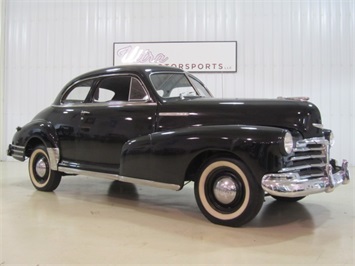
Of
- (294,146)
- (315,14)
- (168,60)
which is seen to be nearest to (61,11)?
(168,60)

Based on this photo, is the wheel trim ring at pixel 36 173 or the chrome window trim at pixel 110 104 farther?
the wheel trim ring at pixel 36 173

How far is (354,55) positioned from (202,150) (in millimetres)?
6139

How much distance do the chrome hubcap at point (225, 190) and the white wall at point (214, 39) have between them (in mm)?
5110

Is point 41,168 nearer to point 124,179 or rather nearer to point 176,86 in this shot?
point 124,179

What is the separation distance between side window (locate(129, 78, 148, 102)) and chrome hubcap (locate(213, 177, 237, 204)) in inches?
54.3

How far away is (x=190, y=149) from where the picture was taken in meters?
3.35

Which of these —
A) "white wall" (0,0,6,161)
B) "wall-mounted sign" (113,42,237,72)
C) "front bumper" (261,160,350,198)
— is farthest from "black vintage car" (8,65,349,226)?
"white wall" (0,0,6,161)

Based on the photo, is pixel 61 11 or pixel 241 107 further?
pixel 61 11

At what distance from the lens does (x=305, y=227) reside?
334 cm

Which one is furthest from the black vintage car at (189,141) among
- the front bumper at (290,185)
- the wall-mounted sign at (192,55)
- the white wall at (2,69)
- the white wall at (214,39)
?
the white wall at (2,69)

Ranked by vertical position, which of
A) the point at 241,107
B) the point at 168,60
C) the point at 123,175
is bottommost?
the point at 123,175

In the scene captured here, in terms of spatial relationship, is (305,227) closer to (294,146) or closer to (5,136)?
(294,146)

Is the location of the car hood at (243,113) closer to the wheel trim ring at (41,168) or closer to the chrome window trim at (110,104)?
the chrome window trim at (110,104)

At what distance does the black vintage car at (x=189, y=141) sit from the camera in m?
3.09
